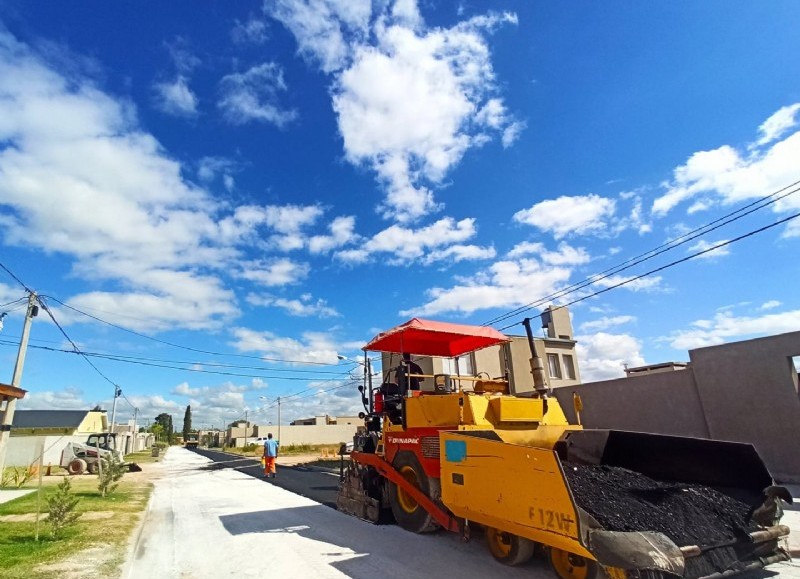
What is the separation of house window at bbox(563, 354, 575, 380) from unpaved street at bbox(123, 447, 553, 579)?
2184 centimetres

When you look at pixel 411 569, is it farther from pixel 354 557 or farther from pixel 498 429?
pixel 498 429

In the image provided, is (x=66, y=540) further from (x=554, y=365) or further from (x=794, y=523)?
(x=554, y=365)

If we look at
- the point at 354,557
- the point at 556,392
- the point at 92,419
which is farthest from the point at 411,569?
the point at 92,419

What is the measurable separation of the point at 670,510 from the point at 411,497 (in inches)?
151

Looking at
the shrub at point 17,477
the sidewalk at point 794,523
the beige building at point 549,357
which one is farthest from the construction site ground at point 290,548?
the beige building at point 549,357

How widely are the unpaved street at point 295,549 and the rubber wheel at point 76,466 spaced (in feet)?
58.8

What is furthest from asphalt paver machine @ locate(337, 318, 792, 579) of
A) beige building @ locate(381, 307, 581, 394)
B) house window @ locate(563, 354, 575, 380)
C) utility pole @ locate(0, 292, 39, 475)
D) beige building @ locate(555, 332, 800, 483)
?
house window @ locate(563, 354, 575, 380)

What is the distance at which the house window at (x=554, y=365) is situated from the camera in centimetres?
2762

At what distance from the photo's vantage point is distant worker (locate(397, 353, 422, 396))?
7699mm

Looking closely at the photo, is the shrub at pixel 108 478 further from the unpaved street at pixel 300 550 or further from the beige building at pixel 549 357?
the beige building at pixel 549 357

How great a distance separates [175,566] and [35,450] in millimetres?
28737

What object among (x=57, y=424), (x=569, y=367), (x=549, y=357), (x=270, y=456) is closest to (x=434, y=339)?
(x=270, y=456)

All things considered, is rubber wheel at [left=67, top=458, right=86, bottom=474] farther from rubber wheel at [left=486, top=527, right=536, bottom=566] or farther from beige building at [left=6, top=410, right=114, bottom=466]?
rubber wheel at [left=486, top=527, right=536, bottom=566]

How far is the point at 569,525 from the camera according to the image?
149 inches
